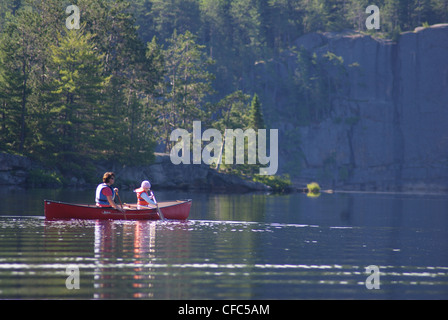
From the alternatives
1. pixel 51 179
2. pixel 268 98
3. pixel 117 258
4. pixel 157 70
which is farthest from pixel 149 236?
pixel 268 98

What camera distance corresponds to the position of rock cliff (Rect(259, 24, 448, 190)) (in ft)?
367

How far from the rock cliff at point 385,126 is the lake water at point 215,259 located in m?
84.2

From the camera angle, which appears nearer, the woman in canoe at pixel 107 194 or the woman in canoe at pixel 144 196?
the woman in canoe at pixel 107 194

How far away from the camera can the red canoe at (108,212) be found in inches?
1035

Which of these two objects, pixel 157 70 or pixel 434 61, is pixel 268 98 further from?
pixel 157 70

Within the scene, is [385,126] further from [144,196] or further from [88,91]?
[144,196]
